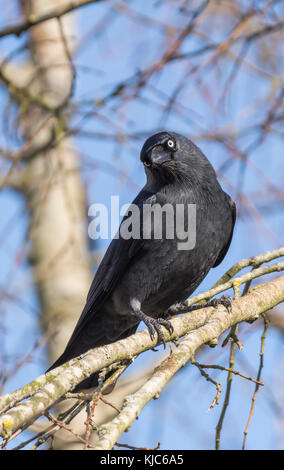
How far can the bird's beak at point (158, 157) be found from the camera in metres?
4.27

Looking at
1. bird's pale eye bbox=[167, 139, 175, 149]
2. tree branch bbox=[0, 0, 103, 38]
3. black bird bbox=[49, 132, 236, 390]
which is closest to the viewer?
black bird bbox=[49, 132, 236, 390]

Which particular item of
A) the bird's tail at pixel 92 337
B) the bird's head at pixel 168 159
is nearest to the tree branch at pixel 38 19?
the bird's head at pixel 168 159

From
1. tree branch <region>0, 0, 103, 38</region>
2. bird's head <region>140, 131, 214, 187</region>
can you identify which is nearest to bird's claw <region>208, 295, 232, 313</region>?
bird's head <region>140, 131, 214, 187</region>

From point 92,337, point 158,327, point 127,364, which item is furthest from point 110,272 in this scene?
point 127,364

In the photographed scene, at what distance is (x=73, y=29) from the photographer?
9211 millimetres

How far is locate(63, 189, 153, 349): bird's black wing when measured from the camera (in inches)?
167

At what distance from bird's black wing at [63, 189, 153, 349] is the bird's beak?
9.1 inches

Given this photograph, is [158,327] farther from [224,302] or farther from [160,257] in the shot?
[160,257]

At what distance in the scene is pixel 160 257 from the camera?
13.4 ft

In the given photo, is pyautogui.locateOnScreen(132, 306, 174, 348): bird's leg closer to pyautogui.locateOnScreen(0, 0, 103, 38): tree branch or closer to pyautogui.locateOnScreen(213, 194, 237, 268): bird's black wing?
pyautogui.locateOnScreen(213, 194, 237, 268): bird's black wing

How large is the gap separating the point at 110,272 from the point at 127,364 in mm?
1312

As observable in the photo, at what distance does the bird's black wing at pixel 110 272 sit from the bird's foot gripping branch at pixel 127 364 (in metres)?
0.79
